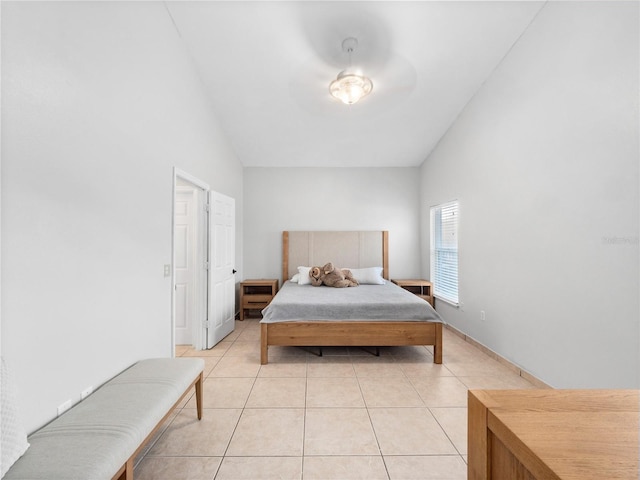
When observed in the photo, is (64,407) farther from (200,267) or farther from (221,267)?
(221,267)

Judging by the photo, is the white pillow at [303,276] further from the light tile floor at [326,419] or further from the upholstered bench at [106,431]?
the upholstered bench at [106,431]

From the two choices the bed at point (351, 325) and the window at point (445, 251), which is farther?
the window at point (445, 251)

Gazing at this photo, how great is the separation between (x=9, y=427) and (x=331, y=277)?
3.43m

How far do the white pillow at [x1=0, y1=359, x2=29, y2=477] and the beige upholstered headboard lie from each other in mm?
Result: 3929

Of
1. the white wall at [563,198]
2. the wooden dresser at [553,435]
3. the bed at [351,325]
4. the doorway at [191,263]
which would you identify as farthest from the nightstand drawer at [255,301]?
the wooden dresser at [553,435]

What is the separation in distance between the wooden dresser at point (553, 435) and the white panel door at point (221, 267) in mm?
3108

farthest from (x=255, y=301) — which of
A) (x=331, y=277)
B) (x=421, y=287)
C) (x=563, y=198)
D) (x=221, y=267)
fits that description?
(x=563, y=198)

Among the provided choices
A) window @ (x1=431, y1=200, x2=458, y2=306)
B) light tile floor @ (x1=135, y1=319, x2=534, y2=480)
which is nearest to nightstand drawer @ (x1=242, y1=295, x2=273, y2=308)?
light tile floor @ (x1=135, y1=319, x2=534, y2=480)

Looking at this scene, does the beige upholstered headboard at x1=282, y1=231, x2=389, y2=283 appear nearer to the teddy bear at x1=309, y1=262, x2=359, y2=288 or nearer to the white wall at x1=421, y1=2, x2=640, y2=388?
the teddy bear at x1=309, y1=262, x2=359, y2=288

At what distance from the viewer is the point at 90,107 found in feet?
5.43

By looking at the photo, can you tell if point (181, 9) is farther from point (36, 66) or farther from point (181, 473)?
point (181, 473)

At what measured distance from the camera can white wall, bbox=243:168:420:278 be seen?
16.7 ft

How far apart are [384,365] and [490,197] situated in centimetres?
213

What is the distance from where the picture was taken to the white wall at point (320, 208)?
509 centimetres
